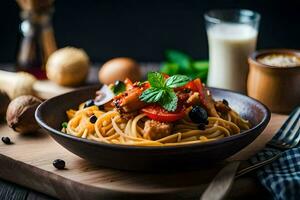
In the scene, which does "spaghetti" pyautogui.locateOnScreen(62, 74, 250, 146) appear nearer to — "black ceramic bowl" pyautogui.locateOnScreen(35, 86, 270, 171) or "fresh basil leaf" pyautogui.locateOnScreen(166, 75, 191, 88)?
"fresh basil leaf" pyautogui.locateOnScreen(166, 75, 191, 88)

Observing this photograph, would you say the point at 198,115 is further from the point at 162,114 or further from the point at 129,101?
the point at 129,101

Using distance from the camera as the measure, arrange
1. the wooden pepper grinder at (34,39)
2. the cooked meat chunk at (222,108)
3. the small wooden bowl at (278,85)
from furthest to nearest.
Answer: the wooden pepper grinder at (34,39) → the small wooden bowl at (278,85) → the cooked meat chunk at (222,108)

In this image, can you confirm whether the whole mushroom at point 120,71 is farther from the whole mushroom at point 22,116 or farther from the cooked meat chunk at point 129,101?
the cooked meat chunk at point 129,101

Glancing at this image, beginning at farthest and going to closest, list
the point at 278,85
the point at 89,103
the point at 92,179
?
1. the point at 278,85
2. the point at 89,103
3. the point at 92,179

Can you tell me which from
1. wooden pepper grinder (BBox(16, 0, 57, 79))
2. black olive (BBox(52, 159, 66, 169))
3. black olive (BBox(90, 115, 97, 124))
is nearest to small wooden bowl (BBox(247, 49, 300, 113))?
black olive (BBox(90, 115, 97, 124))

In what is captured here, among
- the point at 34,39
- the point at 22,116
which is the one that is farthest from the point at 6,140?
the point at 34,39

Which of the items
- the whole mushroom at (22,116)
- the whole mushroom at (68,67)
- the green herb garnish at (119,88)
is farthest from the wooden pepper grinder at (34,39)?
the green herb garnish at (119,88)

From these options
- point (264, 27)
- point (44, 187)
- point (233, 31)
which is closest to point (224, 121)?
point (44, 187)
